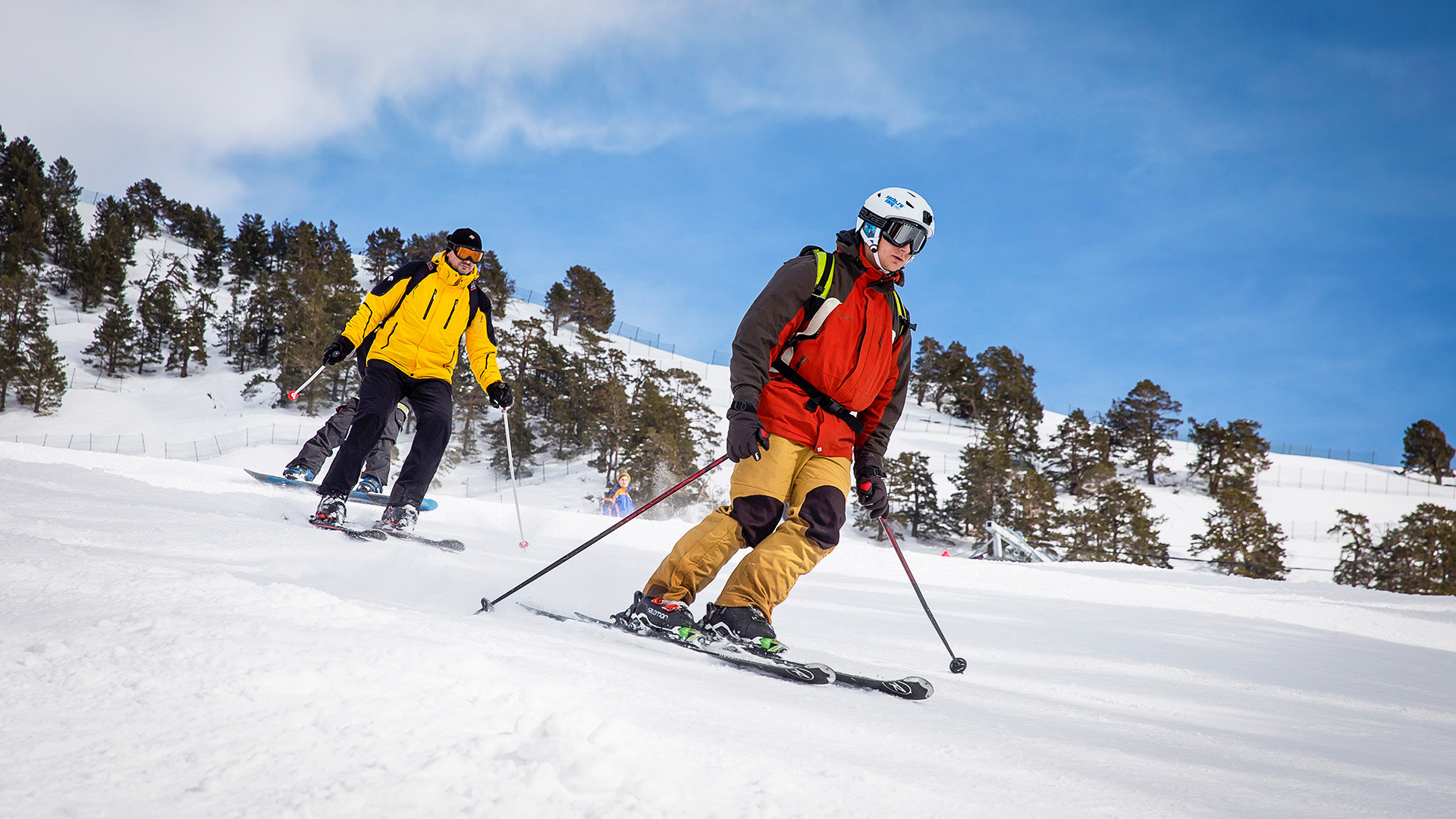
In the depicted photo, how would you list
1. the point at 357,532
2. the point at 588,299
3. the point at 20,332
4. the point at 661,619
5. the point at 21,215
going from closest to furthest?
1. the point at 661,619
2. the point at 357,532
3. the point at 20,332
4. the point at 21,215
5. the point at 588,299

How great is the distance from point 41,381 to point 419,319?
138ft

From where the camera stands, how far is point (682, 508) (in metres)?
21.6

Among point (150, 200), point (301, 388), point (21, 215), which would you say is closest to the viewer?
point (301, 388)

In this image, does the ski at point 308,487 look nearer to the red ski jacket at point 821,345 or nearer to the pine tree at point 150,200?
the red ski jacket at point 821,345

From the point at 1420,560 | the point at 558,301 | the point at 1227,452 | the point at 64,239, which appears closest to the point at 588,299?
the point at 558,301

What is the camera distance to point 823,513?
115 inches

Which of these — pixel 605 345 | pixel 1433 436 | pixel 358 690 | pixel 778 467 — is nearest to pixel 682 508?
pixel 778 467

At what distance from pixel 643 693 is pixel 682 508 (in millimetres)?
20052

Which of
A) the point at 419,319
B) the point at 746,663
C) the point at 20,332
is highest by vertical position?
the point at 20,332

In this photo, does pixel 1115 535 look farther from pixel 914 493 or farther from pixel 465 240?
pixel 465 240

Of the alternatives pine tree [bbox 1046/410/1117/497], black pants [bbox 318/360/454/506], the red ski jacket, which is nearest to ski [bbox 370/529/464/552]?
black pants [bbox 318/360/454/506]

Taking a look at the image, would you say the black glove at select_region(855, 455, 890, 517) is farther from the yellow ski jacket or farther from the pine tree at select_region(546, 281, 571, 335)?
the pine tree at select_region(546, 281, 571, 335)

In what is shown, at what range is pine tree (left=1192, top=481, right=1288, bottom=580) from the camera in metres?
26.8

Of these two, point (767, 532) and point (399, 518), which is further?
point (399, 518)
